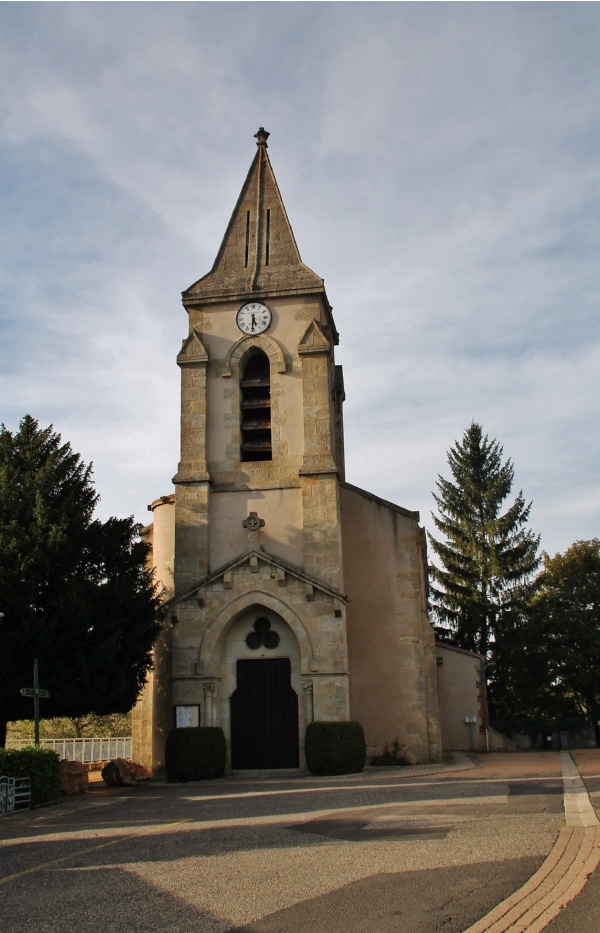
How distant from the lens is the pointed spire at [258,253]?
23984 mm

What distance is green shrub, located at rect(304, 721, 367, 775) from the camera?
62.1 ft

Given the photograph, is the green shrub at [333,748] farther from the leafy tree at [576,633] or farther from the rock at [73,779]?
the leafy tree at [576,633]

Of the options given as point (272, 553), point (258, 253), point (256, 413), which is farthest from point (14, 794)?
point (258, 253)

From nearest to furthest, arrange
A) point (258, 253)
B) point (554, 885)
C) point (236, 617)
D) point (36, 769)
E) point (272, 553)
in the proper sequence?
point (554, 885) → point (36, 769) → point (236, 617) → point (272, 553) → point (258, 253)

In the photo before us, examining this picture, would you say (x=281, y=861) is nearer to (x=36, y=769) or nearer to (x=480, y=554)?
(x=36, y=769)

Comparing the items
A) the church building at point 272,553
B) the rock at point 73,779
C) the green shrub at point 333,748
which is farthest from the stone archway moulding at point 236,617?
the rock at point 73,779

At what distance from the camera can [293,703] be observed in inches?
811

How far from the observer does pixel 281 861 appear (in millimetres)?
8180

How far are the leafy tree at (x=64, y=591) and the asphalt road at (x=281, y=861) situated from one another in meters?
2.95

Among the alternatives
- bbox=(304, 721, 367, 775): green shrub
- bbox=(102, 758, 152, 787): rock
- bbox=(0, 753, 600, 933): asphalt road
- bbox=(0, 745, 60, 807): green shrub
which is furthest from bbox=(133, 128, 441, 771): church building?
bbox=(0, 753, 600, 933): asphalt road

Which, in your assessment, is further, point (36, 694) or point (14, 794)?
point (36, 694)

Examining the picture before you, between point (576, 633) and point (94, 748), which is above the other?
point (576, 633)

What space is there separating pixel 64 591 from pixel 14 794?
4617 mm

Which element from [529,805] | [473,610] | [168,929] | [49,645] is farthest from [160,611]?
[473,610]
